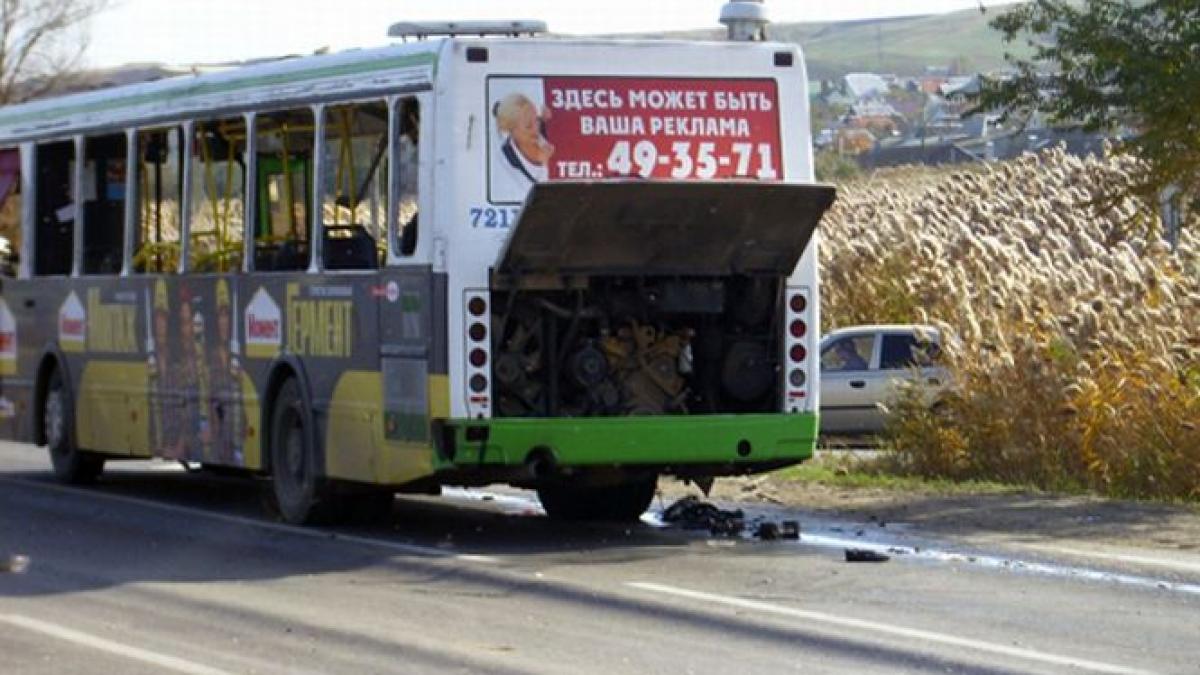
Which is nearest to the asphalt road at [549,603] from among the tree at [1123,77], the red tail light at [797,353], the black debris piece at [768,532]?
the black debris piece at [768,532]

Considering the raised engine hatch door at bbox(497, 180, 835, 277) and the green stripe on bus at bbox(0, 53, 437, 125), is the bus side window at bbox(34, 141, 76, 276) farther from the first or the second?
the raised engine hatch door at bbox(497, 180, 835, 277)

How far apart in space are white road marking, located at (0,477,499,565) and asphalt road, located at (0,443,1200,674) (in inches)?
1.9

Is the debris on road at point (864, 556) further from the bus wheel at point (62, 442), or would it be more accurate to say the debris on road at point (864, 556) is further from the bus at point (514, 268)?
the bus wheel at point (62, 442)

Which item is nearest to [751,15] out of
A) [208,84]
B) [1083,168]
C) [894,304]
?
[208,84]

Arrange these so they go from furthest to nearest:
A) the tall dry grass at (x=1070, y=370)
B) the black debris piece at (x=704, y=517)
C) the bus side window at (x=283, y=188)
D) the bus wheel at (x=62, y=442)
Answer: the bus wheel at (x=62, y=442) < the tall dry grass at (x=1070, y=370) < the bus side window at (x=283, y=188) < the black debris piece at (x=704, y=517)

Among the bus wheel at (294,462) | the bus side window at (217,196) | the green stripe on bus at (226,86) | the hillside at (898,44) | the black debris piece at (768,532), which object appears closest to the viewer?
the green stripe on bus at (226,86)

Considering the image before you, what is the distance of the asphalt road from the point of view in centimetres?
1143

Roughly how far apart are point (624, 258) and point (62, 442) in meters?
6.99

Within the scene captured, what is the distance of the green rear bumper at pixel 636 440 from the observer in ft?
51.7

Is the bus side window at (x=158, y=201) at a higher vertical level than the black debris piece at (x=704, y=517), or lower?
higher

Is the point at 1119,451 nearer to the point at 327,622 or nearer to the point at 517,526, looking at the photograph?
the point at 517,526

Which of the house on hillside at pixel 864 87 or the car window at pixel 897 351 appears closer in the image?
the car window at pixel 897 351

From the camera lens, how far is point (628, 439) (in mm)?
16062

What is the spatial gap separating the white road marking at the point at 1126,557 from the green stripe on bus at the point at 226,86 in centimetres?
475
